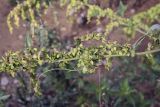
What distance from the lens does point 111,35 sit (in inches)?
107

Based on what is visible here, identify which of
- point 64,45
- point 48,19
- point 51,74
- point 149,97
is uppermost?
point 48,19

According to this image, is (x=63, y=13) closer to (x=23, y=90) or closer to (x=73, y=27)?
(x=73, y=27)

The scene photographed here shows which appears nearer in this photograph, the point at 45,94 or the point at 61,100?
the point at 61,100

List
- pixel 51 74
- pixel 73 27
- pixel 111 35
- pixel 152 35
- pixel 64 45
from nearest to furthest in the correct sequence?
1. pixel 152 35
2. pixel 51 74
3. pixel 64 45
4. pixel 111 35
5. pixel 73 27

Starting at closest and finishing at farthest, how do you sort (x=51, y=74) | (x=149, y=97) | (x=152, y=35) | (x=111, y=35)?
(x=152, y=35)
(x=51, y=74)
(x=149, y=97)
(x=111, y=35)

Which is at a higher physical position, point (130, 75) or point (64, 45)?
point (64, 45)

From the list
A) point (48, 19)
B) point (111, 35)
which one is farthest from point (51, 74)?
point (48, 19)

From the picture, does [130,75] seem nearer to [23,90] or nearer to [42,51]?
[23,90]

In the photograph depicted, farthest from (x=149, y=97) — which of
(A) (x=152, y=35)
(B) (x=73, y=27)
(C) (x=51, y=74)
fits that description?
(A) (x=152, y=35)

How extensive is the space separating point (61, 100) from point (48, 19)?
1.00m

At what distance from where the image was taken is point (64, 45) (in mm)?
2465

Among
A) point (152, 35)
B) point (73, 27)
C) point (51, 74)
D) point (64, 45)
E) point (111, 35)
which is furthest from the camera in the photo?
point (73, 27)

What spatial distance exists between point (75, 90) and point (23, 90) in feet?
0.81

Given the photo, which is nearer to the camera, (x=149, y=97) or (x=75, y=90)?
(x=75, y=90)
